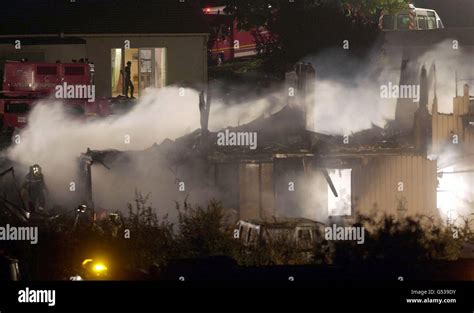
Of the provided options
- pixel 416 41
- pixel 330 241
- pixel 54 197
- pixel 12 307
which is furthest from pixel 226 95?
pixel 12 307

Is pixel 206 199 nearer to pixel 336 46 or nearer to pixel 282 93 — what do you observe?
pixel 282 93

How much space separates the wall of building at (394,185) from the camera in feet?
93.6

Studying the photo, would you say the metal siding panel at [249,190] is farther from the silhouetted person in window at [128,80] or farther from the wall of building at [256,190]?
the silhouetted person in window at [128,80]

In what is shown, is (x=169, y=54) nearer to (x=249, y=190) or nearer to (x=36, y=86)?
(x=36, y=86)

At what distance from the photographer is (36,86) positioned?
3297 centimetres

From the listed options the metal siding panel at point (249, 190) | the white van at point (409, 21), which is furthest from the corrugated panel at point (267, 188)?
the white van at point (409, 21)

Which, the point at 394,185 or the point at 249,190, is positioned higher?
the point at 394,185

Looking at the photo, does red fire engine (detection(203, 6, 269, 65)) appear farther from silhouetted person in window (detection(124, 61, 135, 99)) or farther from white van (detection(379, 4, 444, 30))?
silhouetted person in window (detection(124, 61, 135, 99))

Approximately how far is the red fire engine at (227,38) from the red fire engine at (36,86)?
11.5m

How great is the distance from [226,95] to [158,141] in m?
6.75

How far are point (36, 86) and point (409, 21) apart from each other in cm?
1827

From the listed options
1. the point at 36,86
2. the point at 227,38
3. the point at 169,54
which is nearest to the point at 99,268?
the point at 36,86

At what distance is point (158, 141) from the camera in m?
32.6

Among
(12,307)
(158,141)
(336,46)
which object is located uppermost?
(336,46)
